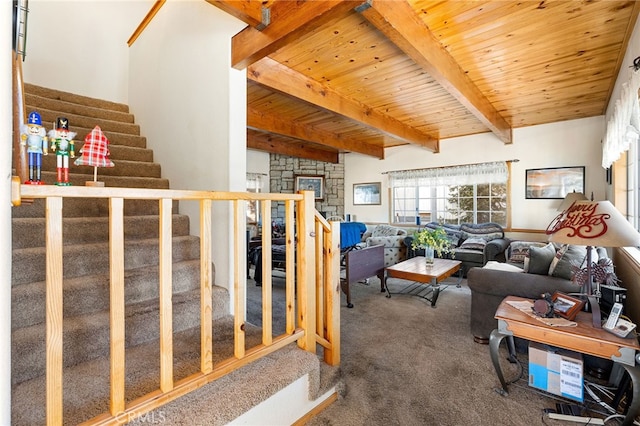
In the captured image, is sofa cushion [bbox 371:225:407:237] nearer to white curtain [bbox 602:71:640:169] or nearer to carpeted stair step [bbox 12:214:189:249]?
white curtain [bbox 602:71:640:169]

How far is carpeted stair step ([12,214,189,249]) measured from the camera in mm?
1663

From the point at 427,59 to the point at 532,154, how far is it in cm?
372

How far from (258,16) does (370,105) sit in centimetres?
230

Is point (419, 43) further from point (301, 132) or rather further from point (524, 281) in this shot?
point (301, 132)

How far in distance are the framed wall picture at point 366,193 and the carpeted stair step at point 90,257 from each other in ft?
16.9

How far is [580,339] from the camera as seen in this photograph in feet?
4.98

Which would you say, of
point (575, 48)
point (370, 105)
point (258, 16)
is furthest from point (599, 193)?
point (258, 16)

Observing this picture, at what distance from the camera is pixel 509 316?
1760 mm

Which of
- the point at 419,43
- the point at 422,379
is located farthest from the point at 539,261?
the point at 419,43

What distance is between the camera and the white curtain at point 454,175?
519cm

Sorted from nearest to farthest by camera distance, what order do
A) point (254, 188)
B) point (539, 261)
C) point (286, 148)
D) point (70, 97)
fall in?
point (539, 261), point (70, 97), point (286, 148), point (254, 188)

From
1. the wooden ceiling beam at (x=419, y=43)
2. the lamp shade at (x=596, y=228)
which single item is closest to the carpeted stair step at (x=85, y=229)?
the wooden ceiling beam at (x=419, y=43)

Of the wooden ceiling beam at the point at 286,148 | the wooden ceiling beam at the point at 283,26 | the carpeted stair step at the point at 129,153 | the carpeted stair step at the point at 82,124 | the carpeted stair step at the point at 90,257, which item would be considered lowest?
the carpeted stair step at the point at 90,257

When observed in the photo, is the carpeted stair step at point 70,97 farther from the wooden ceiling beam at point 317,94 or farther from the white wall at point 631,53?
the white wall at point 631,53
